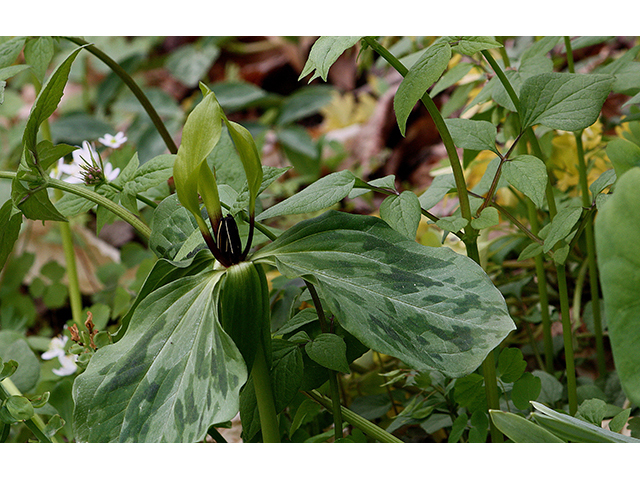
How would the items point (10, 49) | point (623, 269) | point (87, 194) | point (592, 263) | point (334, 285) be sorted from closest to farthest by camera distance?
point (623, 269) → point (334, 285) → point (87, 194) → point (10, 49) → point (592, 263)

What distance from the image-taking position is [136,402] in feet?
1.41

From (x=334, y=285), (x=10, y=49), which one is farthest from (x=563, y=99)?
(x=10, y=49)

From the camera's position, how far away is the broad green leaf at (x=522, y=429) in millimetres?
406

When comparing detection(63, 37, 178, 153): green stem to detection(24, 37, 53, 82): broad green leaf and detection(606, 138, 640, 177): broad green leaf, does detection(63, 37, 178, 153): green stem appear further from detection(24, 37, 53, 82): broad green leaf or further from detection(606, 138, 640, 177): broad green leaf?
detection(606, 138, 640, 177): broad green leaf

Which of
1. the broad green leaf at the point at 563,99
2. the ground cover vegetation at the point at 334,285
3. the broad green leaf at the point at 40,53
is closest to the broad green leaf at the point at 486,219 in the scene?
the ground cover vegetation at the point at 334,285

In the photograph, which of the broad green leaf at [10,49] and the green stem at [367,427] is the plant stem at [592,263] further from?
the broad green leaf at [10,49]

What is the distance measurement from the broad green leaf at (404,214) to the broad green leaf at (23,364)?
22.7 inches

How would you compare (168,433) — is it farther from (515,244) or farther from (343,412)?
(515,244)

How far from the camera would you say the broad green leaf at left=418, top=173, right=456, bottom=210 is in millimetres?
607

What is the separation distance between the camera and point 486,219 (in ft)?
1.72

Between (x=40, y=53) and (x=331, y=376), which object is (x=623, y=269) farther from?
(x=40, y=53)

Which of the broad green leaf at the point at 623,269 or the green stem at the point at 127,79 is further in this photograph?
the green stem at the point at 127,79

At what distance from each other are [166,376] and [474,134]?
15.7 inches

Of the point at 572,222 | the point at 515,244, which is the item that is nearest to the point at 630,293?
the point at 572,222
